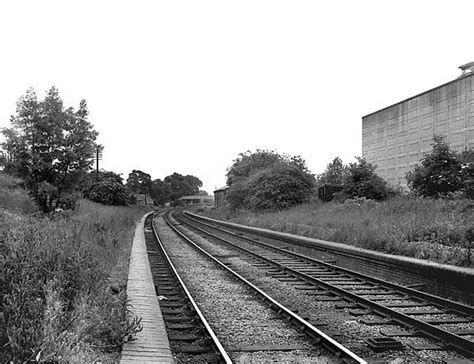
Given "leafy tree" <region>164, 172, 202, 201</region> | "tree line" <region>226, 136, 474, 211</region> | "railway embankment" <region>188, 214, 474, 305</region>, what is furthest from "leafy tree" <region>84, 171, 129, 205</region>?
"leafy tree" <region>164, 172, 202, 201</region>

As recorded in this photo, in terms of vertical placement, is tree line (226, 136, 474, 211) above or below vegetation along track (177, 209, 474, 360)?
above

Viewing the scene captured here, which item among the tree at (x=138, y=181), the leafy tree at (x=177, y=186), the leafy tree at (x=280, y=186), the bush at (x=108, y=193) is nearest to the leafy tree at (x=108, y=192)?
the bush at (x=108, y=193)

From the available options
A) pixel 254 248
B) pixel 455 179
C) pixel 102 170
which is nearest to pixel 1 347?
pixel 254 248

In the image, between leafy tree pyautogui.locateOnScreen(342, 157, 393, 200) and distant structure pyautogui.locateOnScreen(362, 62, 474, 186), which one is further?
distant structure pyautogui.locateOnScreen(362, 62, 474, 186)

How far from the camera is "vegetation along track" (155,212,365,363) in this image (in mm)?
5879

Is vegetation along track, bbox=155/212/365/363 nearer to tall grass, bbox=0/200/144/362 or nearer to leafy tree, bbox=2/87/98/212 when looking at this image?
tall grass, bbox=0/200/144/362

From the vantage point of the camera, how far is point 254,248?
1988 cm

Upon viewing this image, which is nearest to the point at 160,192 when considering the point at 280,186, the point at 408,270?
the point at 280,186

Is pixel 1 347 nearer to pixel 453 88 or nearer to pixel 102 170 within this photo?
pixel 453 88

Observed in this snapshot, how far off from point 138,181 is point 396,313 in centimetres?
11993

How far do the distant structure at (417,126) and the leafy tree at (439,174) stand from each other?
177 inches

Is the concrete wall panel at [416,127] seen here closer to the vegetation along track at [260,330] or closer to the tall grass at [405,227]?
the tall grass at [405,227]

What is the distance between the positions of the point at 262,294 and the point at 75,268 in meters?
3.88

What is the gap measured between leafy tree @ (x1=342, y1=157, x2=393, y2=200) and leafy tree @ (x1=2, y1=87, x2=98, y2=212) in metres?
16.7
